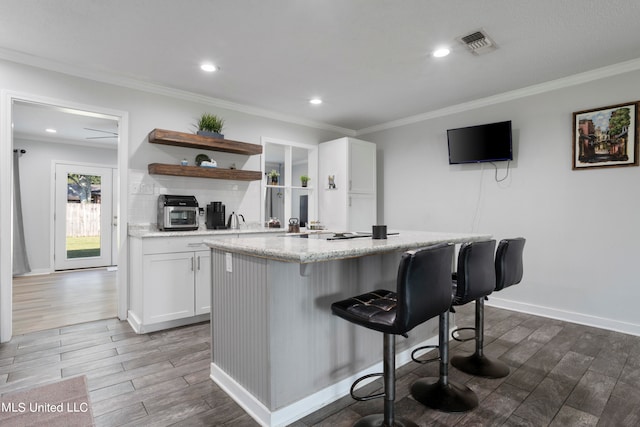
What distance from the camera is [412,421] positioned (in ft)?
5.84

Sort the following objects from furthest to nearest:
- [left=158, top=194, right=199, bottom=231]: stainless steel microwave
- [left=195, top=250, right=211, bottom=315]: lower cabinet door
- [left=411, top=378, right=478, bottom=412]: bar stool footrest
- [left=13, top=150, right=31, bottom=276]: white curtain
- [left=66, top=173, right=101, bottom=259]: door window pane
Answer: [left=66, top=173, right=101, bottom=259]: door window pane
[left=13, top=150, right=31, bottom=276]: white curtain
[left=158, top=194, right=199, bottom=231]: stainless steel microwave
[left=195, top=250, right=211, bottom=315]: lower cabinet door
[left=411, top=378, right=478, bottom=412]: bar stool footrest

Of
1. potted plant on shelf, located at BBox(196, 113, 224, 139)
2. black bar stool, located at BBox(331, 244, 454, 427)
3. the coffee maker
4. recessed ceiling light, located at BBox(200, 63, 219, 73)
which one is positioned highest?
recessed ceiling light, located at BBox(200, 63, 219, 73)

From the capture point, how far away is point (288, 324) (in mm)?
1809

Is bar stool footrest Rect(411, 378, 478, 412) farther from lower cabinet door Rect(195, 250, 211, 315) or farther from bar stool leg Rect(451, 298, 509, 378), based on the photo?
lower cabinet door Rect(195, 250, 211, 315)

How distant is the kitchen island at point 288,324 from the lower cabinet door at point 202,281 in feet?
3.98

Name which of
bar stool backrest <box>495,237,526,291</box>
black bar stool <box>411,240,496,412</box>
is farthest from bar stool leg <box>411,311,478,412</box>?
bar stool backrest <box>495,237,526,291</box>

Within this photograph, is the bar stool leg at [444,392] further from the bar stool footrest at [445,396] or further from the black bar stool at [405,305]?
the black bar stool at [405,305]

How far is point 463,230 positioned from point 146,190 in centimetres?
390

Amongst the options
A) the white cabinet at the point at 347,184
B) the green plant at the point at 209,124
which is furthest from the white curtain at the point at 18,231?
the white cabinet at the point at 347,184

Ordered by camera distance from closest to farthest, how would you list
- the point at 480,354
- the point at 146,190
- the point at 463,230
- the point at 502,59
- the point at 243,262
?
1. the point at 243,262
2. the point at 480,354
3. the point at 502,59
4. the point at 146,190
5. the point at 463,230

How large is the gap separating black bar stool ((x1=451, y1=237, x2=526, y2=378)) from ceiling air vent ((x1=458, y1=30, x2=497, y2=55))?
161cm

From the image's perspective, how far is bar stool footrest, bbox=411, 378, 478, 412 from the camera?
6.29 feet

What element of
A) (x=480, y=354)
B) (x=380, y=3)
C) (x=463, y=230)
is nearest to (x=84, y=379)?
(x=480, y=354)

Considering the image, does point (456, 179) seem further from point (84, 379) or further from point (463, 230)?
point (84, 379)
